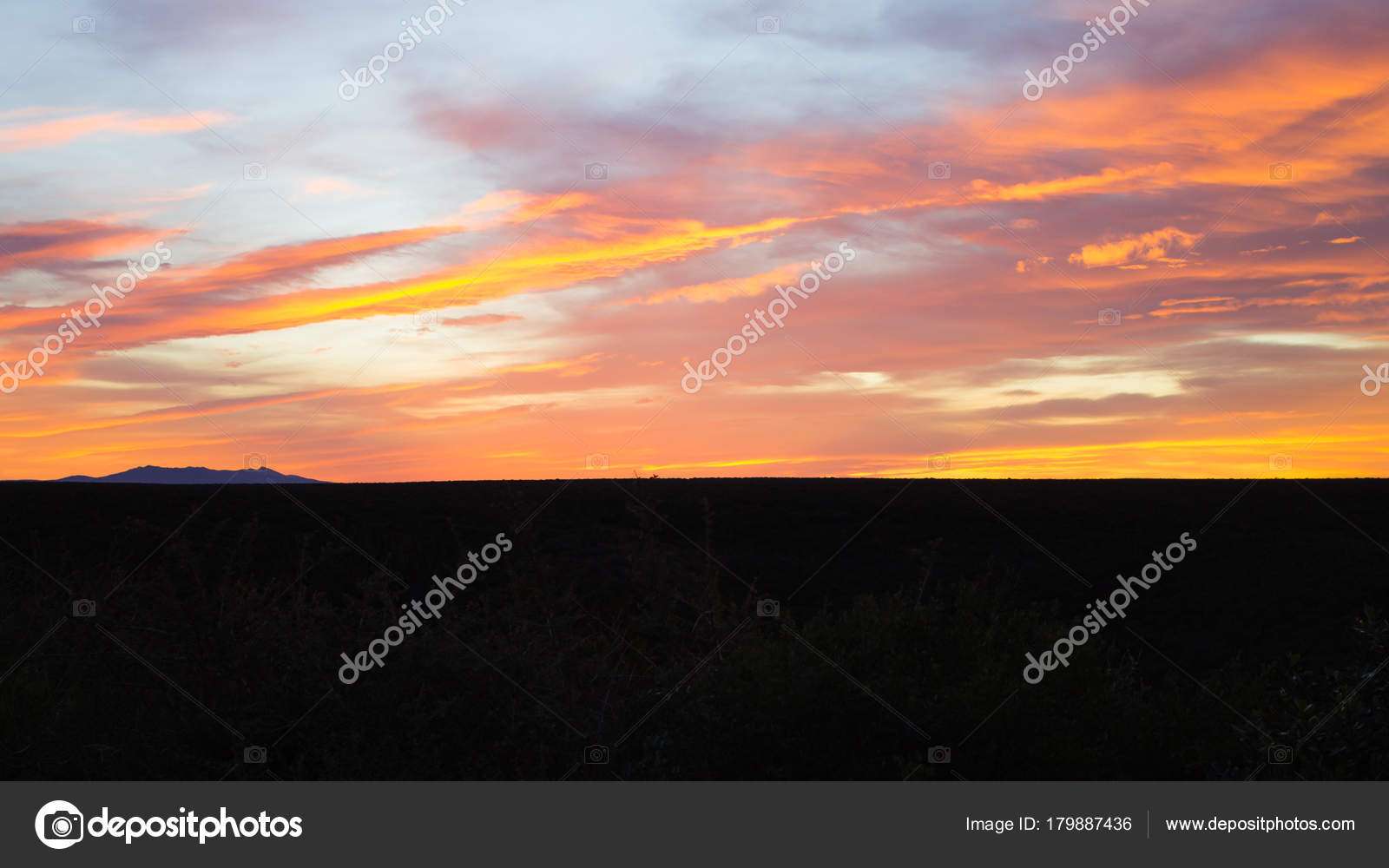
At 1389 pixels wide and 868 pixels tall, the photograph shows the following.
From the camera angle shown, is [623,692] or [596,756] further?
[623,692]

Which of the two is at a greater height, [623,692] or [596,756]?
[623,692]

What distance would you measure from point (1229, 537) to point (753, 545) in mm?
19165

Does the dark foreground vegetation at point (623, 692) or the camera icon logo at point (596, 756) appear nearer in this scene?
the camera icon logo at point (596, 756)

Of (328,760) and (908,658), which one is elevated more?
(908,658)

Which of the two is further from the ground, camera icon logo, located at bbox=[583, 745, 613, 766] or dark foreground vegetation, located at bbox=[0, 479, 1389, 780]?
dark foreground vegetation, located at bbox=[0, 479, 1389, 780]

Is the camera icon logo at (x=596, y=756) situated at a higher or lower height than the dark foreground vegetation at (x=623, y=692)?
lower

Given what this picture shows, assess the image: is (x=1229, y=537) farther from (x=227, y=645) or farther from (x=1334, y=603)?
(x=227, y=645)

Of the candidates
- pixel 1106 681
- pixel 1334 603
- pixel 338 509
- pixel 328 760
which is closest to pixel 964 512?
pixel 1334 603

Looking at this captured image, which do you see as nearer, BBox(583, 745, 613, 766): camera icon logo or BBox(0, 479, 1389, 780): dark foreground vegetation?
BBox(583, 745, 613, 766): camera icon logo

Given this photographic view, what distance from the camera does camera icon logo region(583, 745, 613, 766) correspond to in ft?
24.8

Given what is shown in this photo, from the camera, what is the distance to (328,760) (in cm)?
775

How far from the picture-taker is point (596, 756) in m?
7.58

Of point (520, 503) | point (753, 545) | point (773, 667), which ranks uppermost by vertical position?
point (753, 545)

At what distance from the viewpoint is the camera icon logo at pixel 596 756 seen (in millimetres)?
7570
